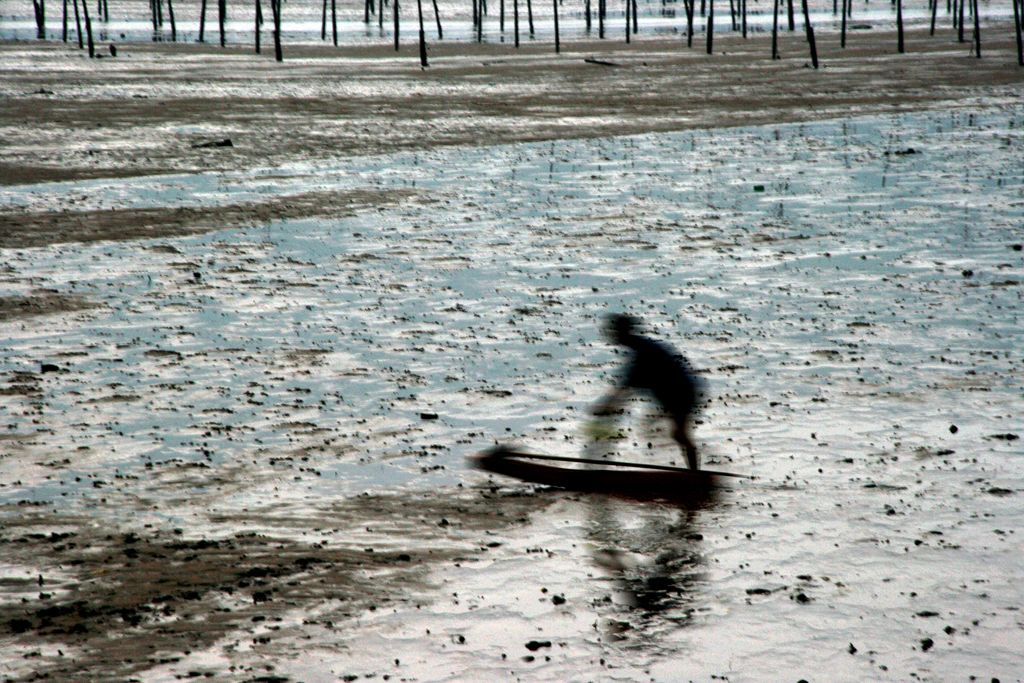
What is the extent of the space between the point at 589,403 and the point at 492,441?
108 cm

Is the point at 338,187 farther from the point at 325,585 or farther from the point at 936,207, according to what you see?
the point at 325,585

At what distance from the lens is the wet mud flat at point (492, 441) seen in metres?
6.02

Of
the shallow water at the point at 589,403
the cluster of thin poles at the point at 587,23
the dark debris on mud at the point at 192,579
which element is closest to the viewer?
the dark debris on mud at the point at 192,579

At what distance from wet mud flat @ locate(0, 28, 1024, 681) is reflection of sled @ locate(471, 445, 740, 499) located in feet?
0.56

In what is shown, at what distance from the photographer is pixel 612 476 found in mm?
8008

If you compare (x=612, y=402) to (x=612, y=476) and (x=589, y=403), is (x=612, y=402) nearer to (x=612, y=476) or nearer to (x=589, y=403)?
(x=589, y=403)

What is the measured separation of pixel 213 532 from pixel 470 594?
1.65m

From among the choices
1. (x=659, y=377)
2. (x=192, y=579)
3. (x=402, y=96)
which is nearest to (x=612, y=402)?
(x=659, y=377)

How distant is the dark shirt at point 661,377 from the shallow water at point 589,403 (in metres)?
0.30

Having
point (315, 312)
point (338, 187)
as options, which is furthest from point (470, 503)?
point (338, 187)

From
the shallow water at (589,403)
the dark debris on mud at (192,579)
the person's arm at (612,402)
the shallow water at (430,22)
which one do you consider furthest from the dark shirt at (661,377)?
the shallow water at (430,22)

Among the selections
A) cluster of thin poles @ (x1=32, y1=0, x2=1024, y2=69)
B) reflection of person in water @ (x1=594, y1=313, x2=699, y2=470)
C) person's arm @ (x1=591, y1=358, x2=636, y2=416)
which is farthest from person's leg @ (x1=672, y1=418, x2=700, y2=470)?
cluster of thin poles @ (x1=32, y1=0, x2=1024, y2=69)

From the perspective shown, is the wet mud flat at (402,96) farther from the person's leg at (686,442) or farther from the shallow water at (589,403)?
the person's leg at (686,442)

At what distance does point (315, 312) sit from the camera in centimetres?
1235
